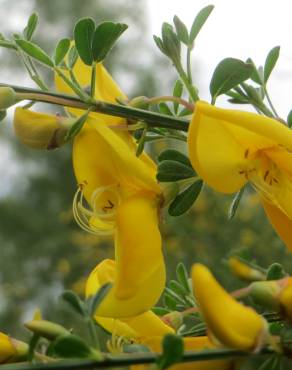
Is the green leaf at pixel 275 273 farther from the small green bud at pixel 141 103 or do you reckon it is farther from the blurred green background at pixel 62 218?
the blurred green background at pixel 62 218

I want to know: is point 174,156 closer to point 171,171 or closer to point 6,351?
point 171,171

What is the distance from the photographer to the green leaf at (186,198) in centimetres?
67

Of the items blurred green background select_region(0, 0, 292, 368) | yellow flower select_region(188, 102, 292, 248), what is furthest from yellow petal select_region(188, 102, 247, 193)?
blurred green background select_region(0, 0, 292, 368)

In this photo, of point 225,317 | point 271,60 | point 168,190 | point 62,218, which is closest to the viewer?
point 225,317

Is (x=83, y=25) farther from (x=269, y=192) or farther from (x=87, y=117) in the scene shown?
(x=269, y=192)

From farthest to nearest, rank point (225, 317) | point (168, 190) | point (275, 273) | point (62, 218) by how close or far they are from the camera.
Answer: point (62, 218)
point (168, 190)
point (275, 273)
point (225, 317)

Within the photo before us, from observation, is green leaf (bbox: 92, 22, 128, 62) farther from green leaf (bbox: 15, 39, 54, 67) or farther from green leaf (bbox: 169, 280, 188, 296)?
green leaf (bbox: 169, 280, 188, 296)

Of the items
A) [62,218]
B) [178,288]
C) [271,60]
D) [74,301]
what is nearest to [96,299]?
[74,301]

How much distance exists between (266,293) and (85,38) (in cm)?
27

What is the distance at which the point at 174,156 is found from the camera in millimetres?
655

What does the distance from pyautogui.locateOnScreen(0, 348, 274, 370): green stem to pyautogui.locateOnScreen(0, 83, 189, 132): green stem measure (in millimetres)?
213

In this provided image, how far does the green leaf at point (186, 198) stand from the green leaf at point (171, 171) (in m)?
0.02

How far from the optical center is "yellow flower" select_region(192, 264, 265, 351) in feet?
1.41

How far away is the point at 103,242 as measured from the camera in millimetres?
6164
